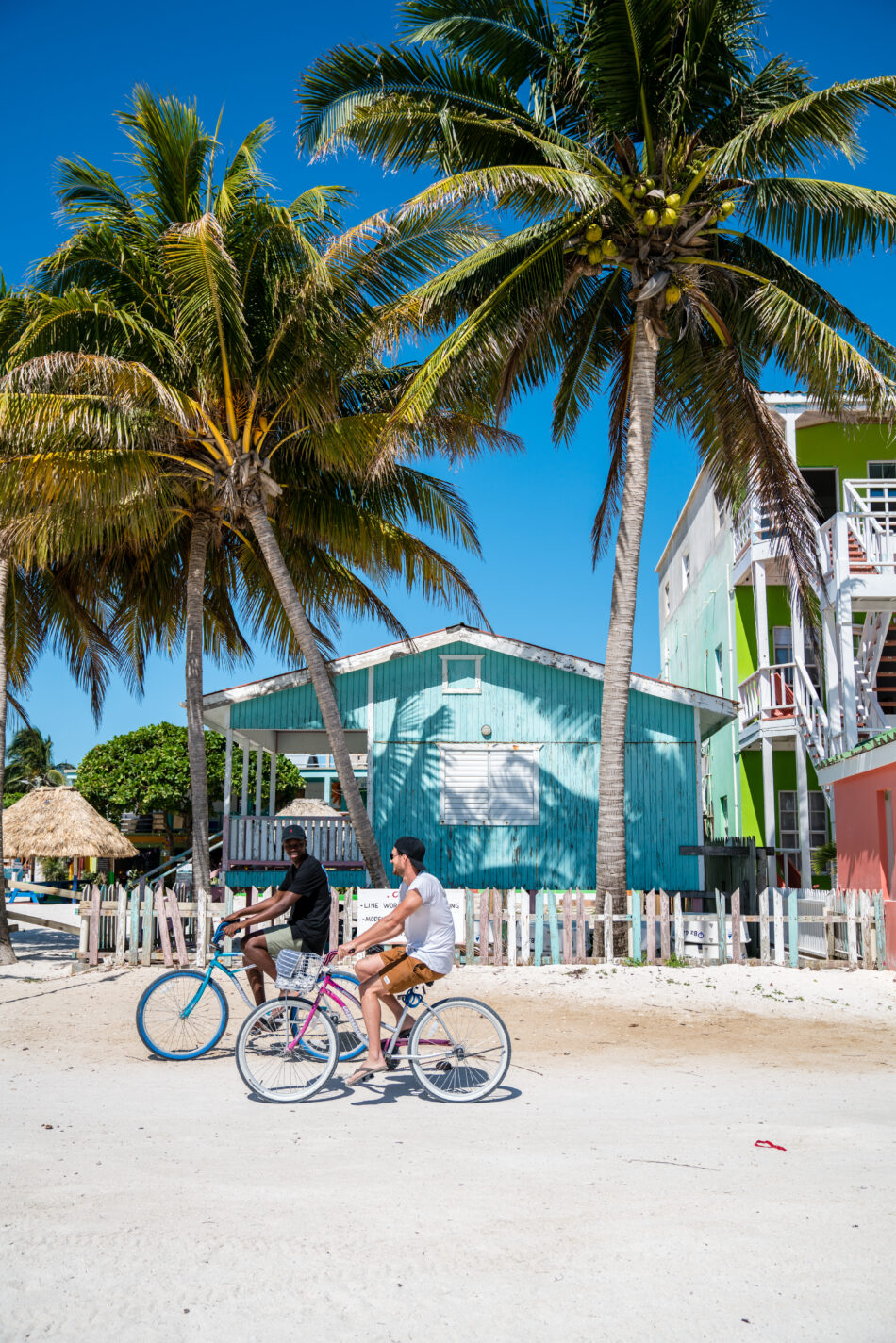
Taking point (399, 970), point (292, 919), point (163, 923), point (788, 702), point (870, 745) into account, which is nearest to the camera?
point (399, 970)

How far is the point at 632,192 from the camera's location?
15266 mm

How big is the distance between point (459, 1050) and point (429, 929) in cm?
82

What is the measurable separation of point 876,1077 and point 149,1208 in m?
6.12

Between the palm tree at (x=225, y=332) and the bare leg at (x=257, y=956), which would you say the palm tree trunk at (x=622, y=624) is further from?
the bare leg at (x=257, y=956)

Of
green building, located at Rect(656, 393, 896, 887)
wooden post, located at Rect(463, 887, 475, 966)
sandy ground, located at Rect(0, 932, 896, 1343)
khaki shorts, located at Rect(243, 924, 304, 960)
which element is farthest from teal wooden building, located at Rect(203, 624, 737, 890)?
khaki shorts, located at Rect(243, 924, 304, 960)

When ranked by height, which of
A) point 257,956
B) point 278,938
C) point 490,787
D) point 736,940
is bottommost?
point 736,940

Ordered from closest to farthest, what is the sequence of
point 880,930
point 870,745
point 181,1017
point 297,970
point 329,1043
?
point 329,1043, point 297,970, point 181,1017, point 880,930, point 870,745

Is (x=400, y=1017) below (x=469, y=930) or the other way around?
the other way around

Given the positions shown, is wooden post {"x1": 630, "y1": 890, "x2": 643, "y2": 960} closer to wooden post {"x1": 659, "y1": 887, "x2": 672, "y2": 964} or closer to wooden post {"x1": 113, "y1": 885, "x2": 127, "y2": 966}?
wooden post {"x1": 659, "y1": 887, "x2": 672, "y2": 964}

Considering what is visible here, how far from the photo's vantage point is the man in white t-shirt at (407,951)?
24.1ft

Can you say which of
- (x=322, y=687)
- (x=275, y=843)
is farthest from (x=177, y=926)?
(x=275, y=843)

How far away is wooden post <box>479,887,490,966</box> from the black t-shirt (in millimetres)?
5821

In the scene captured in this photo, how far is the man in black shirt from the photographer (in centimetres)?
866

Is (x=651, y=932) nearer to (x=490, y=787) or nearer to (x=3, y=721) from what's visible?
(x=490, y=787)
